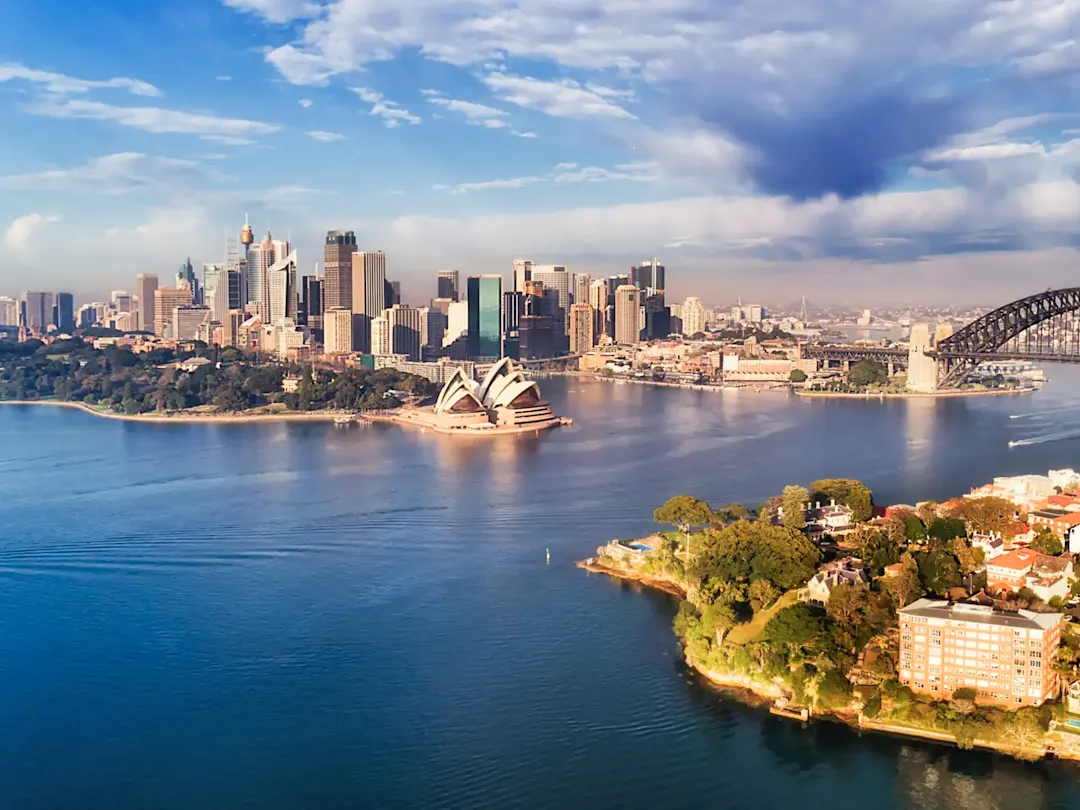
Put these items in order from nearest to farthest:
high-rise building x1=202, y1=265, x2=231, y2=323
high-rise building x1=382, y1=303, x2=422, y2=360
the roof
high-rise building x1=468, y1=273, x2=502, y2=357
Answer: the roof < high-rise building x1=382, y1=303, x2=422, y2=360 < high-rise building x1=468, y1=273, x2=502, y2=357 < high-rise building x1=202, y1=265, x2=231, y2=323

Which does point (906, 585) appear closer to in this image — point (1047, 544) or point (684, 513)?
point (1047, 544)

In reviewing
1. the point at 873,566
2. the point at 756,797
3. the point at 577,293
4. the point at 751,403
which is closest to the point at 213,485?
the point at 873,566

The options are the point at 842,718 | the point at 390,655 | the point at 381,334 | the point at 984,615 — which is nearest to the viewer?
the point at 842,718

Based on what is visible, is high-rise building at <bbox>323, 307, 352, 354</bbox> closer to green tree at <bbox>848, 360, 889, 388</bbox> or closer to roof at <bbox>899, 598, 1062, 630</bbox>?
green tree at <bbox>848, 360, 889, 388</bbox>

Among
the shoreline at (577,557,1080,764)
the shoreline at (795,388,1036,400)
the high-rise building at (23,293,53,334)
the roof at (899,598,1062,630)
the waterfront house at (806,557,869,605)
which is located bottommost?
the shoreline at (577,557,1080,764)

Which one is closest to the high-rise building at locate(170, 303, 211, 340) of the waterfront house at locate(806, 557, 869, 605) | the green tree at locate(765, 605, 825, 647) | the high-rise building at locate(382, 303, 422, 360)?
the high-rise building at locate(382, 303, 422, 360)

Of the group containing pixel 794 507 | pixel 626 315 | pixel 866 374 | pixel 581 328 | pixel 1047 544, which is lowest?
pixel 1047 544

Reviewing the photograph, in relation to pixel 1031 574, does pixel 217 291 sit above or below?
above

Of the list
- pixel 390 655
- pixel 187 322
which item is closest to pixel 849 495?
pixel 390 655
